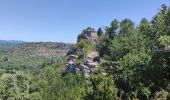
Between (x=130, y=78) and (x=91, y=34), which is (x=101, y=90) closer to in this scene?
(x=130, y=78)

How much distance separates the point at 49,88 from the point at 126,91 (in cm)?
4180

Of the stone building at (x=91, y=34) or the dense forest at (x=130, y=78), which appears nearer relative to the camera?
the dense forest at (x=130, y=78)

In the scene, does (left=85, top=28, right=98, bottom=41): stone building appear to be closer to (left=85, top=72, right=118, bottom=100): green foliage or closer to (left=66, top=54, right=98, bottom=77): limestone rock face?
(left=66, top=54, right=98, bottom=77): limestone rock face

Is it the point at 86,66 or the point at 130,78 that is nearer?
the point at 130,78

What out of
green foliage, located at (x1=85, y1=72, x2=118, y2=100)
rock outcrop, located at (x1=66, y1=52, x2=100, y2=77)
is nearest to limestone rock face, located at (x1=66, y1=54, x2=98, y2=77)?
rock outcrop, located at (x1=66, y1=52, x2=100, y2=77)

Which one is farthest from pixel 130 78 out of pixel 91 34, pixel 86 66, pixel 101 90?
pixel 91 34

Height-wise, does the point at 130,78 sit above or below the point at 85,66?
above

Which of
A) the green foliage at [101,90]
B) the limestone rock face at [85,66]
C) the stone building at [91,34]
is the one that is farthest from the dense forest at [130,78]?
the stone building at [91,34]

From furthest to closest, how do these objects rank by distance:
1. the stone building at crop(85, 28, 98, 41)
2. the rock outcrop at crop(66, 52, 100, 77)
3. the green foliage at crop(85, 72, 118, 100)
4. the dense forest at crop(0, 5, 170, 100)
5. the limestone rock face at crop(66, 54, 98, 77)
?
the stone building at crop(85, 28, 98, 41)
the rock outcrop at crop(66, 52, 100, 77)
the limestone rock face at crop(66, 54, 98, 77)
the dense forest at crop(0, 5, 170, 100)
the green foliage at crop(85, 72, 118, 100)

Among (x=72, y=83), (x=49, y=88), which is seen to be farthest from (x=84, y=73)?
(x=49, y=88)

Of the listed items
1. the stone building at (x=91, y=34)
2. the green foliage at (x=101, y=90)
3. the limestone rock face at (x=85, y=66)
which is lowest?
the limestone rock face at (x=85, y=66)

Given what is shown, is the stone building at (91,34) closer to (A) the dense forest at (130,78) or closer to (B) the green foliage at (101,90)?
(A) the dense forest at (130,78)

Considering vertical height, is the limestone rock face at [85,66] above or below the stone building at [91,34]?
below

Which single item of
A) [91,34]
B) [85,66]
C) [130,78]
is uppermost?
[91,34]
